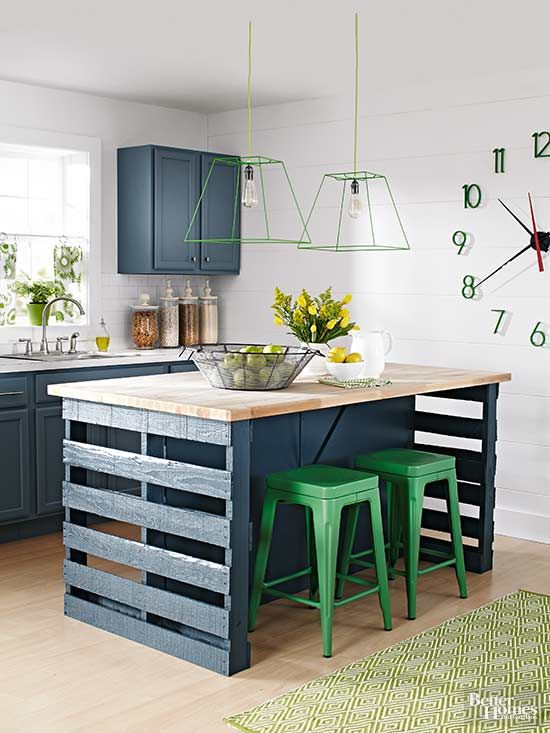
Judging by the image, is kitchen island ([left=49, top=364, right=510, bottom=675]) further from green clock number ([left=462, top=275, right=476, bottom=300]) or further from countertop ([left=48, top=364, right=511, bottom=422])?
green clock number ([left=462, top=275, right=476, bottom=300])

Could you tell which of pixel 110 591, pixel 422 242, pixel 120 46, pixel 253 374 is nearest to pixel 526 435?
pixel 422 242

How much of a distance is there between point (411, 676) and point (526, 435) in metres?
2.36

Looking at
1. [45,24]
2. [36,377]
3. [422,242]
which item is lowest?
[36,377]

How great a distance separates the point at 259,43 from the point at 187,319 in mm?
2330

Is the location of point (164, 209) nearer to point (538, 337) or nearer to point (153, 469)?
point (538, 337)

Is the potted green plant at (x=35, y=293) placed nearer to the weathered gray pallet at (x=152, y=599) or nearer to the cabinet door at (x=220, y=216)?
the cabinet door at (x=220, y=216)

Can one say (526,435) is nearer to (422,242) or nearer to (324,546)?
(422,242)

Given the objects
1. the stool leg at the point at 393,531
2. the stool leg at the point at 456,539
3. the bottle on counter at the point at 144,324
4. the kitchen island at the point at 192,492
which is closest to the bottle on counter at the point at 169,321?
the bottle on counter at the point at 144,324

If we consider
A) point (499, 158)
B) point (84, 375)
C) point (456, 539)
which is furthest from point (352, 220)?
point (456, 539)

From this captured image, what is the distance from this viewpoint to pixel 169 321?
6621 mm

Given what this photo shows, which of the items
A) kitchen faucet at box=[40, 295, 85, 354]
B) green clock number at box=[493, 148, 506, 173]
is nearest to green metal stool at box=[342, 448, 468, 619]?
green clock number at box=[493, 148, 506, 173]

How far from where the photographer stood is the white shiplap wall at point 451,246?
544 cm

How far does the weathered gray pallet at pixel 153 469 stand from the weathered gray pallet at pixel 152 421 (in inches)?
4.2

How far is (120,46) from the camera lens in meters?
4.96
